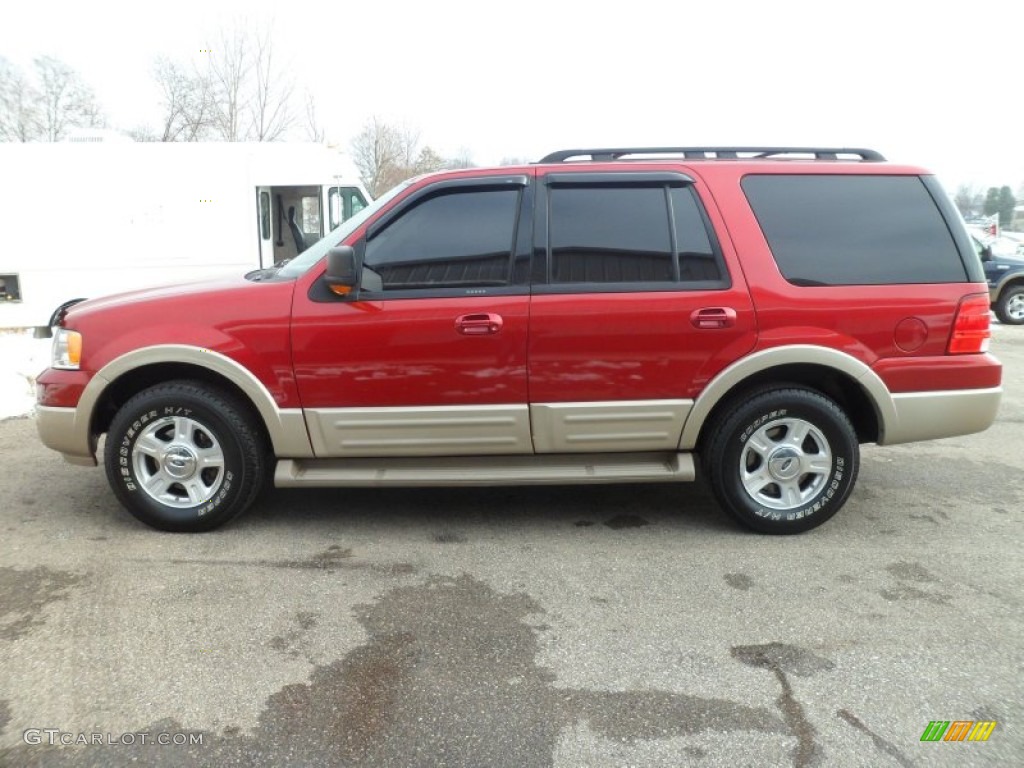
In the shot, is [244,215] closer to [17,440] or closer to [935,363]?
[17,440]

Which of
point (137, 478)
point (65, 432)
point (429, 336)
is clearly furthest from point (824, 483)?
point (65, 432)

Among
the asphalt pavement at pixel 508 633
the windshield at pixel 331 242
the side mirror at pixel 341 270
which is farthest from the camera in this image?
the windshield at pixel 331 242

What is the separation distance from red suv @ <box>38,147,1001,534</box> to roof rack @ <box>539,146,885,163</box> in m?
0.23

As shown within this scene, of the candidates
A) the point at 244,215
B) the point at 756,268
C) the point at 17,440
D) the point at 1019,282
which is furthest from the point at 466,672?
the point at 1019,282

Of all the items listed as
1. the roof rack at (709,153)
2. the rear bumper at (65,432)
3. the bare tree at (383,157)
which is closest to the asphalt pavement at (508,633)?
the rear bumper at (65,432)

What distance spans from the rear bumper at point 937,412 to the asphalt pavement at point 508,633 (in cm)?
57

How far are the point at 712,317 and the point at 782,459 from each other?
33.9 inches

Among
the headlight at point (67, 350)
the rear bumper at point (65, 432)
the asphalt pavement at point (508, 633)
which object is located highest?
the headlight at point (67, 350)

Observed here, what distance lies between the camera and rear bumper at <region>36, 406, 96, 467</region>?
4.00 m

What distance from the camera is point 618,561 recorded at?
3787 millimetres

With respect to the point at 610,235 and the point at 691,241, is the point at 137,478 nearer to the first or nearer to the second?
the point at 610,235

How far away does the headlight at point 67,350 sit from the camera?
397 centimetres

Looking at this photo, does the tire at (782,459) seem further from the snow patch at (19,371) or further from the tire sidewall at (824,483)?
the snow patch at (19,371)

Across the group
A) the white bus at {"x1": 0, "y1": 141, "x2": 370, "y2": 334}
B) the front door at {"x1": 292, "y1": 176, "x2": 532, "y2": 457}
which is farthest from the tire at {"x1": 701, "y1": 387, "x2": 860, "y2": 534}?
the white bus at {"x1": 0, "y1": 141, "x2": 370, "y2": 334}
